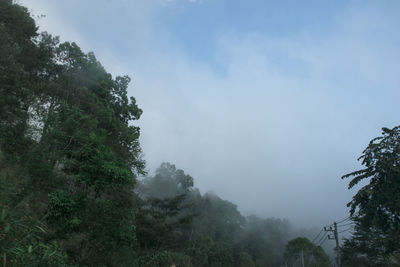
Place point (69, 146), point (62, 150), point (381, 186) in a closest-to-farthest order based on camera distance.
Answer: point (381, 186), point (62, 150), point (69, 146)

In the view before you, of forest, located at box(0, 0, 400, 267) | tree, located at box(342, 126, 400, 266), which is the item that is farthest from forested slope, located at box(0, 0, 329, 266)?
tree, located at box(342, 126, 400, 266)

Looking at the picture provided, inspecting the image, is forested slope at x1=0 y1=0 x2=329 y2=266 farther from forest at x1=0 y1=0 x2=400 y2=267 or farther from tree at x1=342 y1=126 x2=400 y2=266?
tree at x1=342 y1=126 x2=400 y2=266

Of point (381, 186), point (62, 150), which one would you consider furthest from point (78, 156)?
point (381, 186)

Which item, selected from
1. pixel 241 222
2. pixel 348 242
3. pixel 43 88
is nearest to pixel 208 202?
pixel 241 222

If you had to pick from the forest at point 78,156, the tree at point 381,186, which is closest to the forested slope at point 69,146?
the forest at point 78,156

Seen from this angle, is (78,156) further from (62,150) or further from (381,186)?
(381,186)

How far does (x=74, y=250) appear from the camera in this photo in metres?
15.6

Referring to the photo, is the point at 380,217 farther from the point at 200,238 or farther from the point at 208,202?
the point at 208,202

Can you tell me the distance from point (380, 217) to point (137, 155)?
1802 cm

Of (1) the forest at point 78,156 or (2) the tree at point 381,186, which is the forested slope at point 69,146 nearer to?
(1) the forest at point 78,156

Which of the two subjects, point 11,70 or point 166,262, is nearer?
point 166,262

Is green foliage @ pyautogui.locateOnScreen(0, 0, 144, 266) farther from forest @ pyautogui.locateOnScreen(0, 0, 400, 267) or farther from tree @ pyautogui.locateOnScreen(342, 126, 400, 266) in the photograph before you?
tree @ pyautogui.locateOnScreen(342, 126, 400, 266)

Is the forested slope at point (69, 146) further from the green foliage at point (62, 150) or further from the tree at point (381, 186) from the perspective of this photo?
the tree at point (381, 186)

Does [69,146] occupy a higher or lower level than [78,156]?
higher
